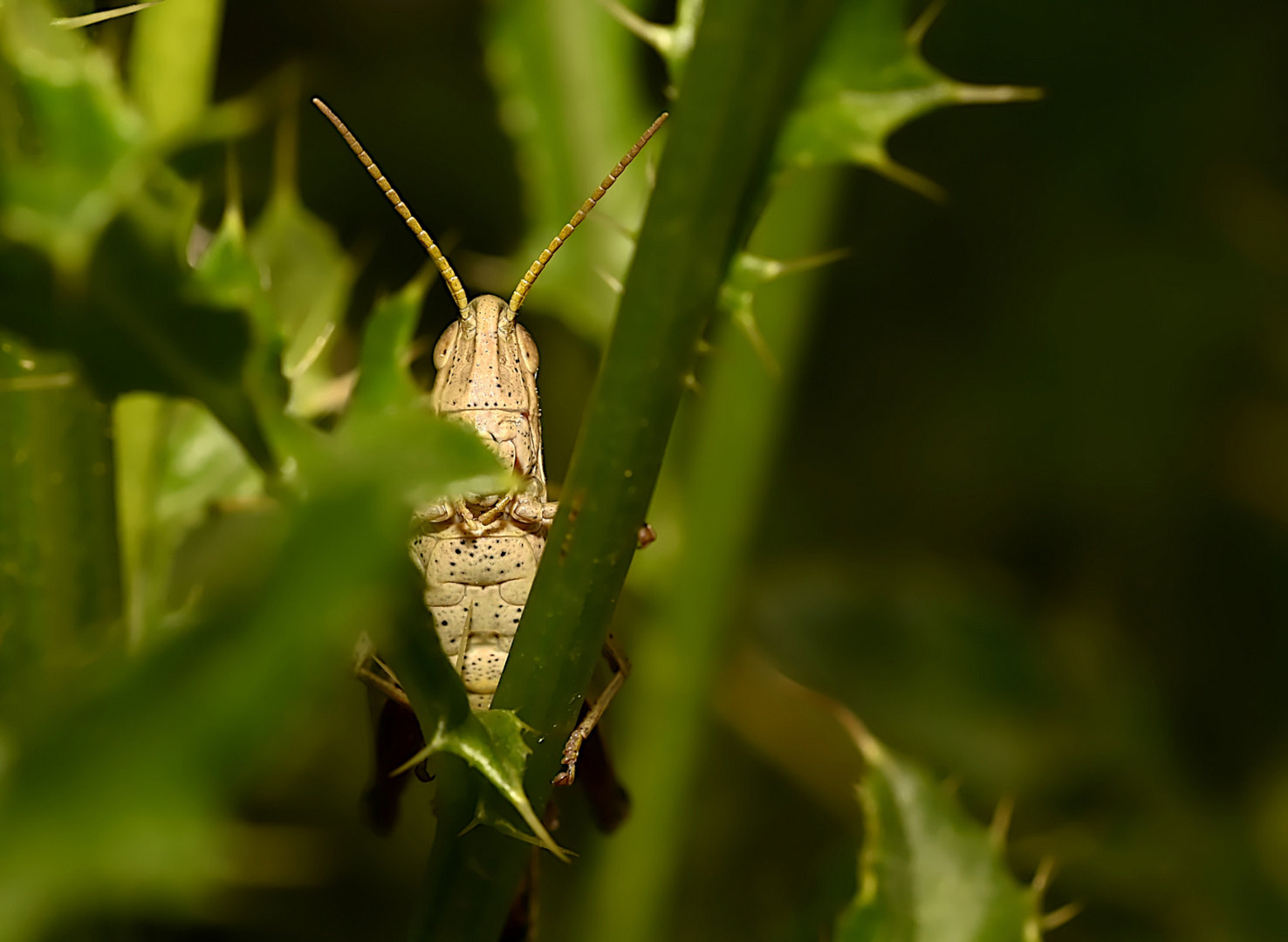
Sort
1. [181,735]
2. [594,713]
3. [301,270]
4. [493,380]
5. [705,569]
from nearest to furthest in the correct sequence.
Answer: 1. [181,735]
2. [594,713]
3. [493,380]
4. [301,270]
5. [705,569]

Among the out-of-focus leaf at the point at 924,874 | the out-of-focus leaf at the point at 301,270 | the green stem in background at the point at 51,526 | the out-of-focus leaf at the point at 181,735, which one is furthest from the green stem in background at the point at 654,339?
the out-of-focus leaf at the point at 301,270

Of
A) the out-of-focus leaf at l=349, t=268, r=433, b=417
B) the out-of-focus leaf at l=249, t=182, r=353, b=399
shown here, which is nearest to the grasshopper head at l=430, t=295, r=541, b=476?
the out-of-focus leaf at l=249, t=182, r=353, b=399

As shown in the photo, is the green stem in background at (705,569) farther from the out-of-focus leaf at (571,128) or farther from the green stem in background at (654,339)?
the green stem in background at (654,339)

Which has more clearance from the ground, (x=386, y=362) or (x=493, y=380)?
(x=386, y=362)

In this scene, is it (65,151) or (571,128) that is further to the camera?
(571,128)

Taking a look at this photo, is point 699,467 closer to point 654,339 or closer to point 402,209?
point 402,209

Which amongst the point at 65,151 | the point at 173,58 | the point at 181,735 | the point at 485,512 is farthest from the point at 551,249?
the point at 181,735
